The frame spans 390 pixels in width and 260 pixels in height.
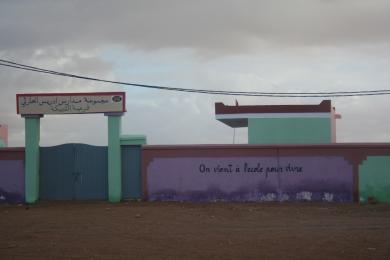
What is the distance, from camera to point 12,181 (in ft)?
71.5

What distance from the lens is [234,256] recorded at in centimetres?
1035

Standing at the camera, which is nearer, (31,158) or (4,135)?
(31,158)

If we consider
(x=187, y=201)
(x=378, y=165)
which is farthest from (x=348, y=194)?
(x=187, y=201)

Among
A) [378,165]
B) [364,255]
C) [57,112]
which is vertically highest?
[57,112]

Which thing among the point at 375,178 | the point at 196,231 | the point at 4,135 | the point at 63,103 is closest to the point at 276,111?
the point at 375,178

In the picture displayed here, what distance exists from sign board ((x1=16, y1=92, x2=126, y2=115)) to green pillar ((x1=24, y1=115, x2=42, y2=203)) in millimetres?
368

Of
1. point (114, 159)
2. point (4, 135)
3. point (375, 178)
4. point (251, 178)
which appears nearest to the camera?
point (375, 178)

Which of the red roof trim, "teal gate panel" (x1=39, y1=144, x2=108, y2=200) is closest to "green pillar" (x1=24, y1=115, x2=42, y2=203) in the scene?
"teal gate panel" (x1=39, y1=144, x2=108, y2=200)

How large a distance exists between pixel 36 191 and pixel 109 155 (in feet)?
9.94

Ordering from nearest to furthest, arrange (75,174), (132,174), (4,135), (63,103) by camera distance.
A: 1. (63,103)
2. (132,174)
3. (75,174)
4. (4,135)

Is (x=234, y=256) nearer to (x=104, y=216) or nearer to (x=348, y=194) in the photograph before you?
(x=104, y=216)

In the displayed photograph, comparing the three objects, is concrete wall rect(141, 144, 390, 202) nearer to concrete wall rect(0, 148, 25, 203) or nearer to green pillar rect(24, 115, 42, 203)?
green pillar rect(24, 115, 42, 203)

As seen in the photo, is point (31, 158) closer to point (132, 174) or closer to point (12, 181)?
point (12, 181)

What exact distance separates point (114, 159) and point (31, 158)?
10.0 feet
